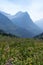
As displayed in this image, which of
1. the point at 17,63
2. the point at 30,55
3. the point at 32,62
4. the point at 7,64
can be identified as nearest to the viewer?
the point at 7,64

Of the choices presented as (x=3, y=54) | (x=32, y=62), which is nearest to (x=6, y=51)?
(x=3, y=54)

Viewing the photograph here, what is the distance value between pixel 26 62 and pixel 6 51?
278 centimetres

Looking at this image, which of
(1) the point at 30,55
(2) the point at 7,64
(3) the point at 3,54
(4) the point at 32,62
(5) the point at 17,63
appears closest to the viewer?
(2) the point at 7,64

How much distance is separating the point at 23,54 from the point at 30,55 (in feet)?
1.84

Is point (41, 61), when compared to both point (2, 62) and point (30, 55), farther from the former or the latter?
point (2, 62)

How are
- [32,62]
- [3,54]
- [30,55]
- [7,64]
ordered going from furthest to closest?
[30,55] < [3,54] < [32,62] < [7,64]

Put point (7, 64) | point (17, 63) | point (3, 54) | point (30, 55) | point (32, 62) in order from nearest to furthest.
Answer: point (7, 64), point (17, 63), point (32, 62), point (3, 54), point (30, 55)

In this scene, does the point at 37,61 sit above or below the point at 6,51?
below

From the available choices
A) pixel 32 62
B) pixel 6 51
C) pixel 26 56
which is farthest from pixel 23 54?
pixel 32 62

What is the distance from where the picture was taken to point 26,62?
13375mm

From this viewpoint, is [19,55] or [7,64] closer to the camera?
[7,64]

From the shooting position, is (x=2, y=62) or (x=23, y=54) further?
(x=23, y=54)

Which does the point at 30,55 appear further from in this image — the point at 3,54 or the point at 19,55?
the point at 3,54

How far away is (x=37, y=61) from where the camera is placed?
1422cm
